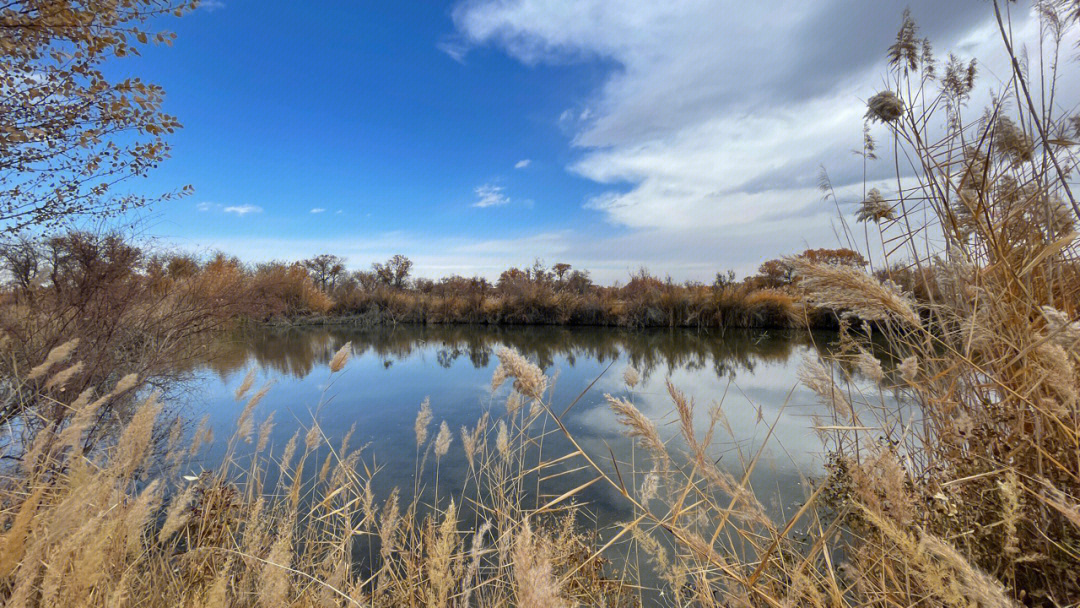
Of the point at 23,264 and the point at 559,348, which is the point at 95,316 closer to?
the point at 23,264

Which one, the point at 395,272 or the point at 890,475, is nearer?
the point at 890,475

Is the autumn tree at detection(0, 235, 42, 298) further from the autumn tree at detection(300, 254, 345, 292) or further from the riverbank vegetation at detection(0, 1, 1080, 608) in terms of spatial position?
the autumn tree at detection(300, 254, 345, 292)

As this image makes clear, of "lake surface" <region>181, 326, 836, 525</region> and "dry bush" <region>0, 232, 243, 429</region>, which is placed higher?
"dry bush" <region>0, 232, 243, 429</region>

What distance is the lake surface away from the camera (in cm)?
385

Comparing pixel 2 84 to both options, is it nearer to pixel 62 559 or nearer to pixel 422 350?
pixel 62 559

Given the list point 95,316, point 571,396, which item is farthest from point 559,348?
point 95,316

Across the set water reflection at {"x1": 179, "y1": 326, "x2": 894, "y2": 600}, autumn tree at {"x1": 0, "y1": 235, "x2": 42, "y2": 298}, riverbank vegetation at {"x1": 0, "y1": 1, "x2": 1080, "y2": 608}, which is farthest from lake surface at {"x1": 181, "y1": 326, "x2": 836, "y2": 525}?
autumn tree at {"x1": 0, "y1": 235, "x2": 42, "y2": 298}

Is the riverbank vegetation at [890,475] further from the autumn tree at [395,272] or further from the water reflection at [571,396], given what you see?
the autumn tree at [395,272]

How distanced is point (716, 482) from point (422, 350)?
11.6 metres

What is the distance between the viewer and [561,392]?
6445mm

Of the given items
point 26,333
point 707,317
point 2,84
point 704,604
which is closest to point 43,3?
point 2,84

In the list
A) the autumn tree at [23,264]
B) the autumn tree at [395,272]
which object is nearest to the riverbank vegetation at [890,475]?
the autumn tree at [23,264]

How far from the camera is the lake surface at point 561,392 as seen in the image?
385 centimetres

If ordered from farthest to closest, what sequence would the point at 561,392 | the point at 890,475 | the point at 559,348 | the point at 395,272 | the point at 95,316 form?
the point at 395,272, the point at 559,348, the point at 561,392, the point at 95,316, the point at 890,475
